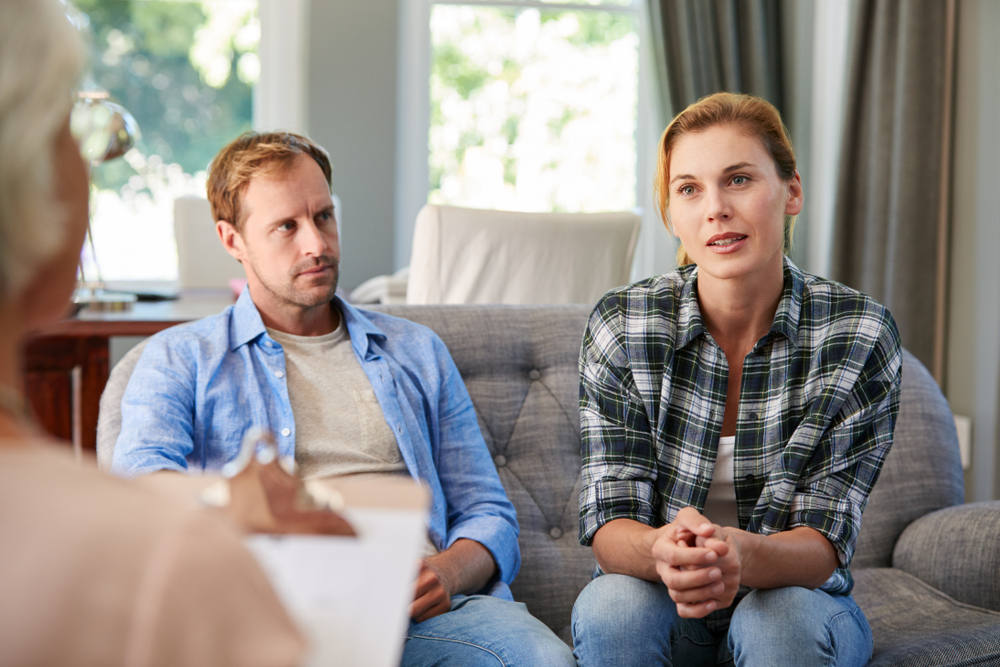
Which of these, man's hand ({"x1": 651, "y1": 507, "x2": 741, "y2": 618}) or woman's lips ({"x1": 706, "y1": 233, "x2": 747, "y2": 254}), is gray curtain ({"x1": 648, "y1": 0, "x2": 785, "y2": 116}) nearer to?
woman's lips ({"x1": 706, "y1": 233, "x2": 747, "y2": 254})

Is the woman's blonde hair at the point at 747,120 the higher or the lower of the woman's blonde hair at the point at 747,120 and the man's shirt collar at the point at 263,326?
the higher

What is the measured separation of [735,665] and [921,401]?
805 mm

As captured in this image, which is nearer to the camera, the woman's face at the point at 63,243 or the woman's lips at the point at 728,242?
the woman's face at the point at 63,243

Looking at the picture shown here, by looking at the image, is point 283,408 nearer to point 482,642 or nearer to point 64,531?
point 482,642

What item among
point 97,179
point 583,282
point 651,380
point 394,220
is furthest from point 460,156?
point 651,380

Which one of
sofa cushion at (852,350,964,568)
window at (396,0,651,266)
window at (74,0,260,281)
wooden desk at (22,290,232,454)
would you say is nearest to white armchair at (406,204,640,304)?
wooden desk at (22,290,232,454)

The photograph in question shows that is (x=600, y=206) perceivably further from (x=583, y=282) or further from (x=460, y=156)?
(x=583, y=282)

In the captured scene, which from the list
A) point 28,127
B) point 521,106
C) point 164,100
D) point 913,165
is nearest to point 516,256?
point 913,165

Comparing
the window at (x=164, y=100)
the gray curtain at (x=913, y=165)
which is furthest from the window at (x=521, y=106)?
the gray curtain at (x=913, y=165)

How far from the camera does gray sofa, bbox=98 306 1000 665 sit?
174cm

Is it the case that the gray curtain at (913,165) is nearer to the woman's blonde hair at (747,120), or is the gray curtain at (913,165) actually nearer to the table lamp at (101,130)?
the woman's blonde hair at (747,120)

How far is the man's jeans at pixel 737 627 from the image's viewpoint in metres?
1.33

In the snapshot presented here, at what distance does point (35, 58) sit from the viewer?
1.68 feet

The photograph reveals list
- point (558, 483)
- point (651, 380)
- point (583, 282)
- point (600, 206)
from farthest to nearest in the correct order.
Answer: point (600, 206), point (583, 282), point (558, 483), point (651, 380)
